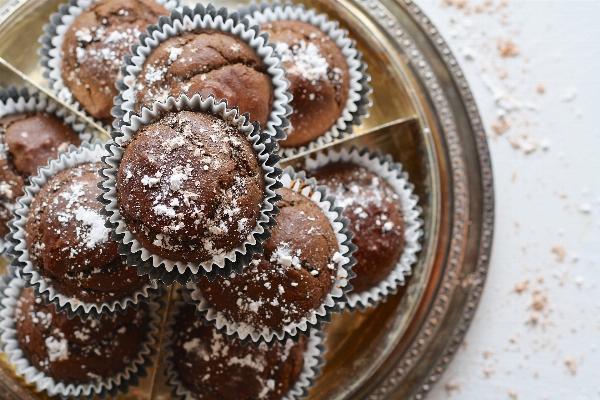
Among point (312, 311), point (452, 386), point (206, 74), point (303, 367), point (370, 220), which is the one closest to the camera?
point (206, 74)

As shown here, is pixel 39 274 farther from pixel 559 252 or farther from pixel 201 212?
pixel 559 252

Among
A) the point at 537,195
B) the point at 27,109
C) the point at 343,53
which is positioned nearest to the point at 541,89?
the point at 537,195

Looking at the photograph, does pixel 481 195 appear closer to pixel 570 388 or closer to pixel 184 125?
pixel 570 388

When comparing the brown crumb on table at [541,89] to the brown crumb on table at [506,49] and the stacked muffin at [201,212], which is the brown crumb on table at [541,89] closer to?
the brown crumb on table at [506,49]

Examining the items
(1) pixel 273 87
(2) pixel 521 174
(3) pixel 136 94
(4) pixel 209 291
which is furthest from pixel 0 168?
(2) pixel 521 174

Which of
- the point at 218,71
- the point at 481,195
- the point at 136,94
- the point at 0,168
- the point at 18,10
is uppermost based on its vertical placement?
the point at 481,195

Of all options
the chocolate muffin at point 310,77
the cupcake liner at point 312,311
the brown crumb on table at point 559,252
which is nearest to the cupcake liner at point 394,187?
the chocolate muffin at point 310,77
